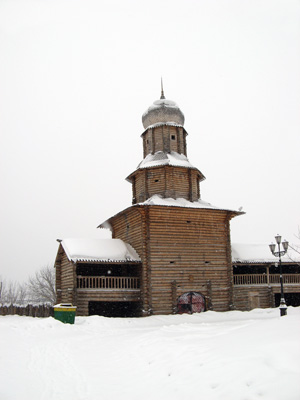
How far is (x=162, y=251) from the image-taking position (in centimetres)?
2481

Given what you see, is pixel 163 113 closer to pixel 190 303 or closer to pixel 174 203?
pixel 174 203

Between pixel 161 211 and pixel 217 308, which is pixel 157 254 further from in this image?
pixel 217 308

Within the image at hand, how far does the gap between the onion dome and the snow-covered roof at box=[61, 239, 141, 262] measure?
8930 mm

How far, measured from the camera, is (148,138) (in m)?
29.8

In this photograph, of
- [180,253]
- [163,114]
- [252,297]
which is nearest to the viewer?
[180,253]

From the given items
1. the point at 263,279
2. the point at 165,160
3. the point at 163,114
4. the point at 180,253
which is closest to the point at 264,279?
the point at 263,279

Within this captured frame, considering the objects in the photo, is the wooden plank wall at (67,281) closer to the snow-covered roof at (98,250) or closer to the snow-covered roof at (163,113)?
the snow-covered roof at (98,250)

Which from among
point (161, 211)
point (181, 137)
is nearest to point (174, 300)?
point (161, 211)

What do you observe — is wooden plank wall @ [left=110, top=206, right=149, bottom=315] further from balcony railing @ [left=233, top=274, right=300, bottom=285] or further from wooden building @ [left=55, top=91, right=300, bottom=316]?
balcony railing @ [left=233, top=274, right=300, bottom=285]

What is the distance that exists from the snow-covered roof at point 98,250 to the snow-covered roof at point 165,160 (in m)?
5.43

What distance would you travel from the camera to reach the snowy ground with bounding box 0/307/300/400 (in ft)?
21.6

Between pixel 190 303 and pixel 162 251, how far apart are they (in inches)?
138

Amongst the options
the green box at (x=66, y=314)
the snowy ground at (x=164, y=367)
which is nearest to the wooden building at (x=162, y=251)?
the green box at (x=66, y=314)

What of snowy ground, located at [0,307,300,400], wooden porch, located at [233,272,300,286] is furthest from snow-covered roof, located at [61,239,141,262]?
snowy ground, located at [0,307,300,400]
